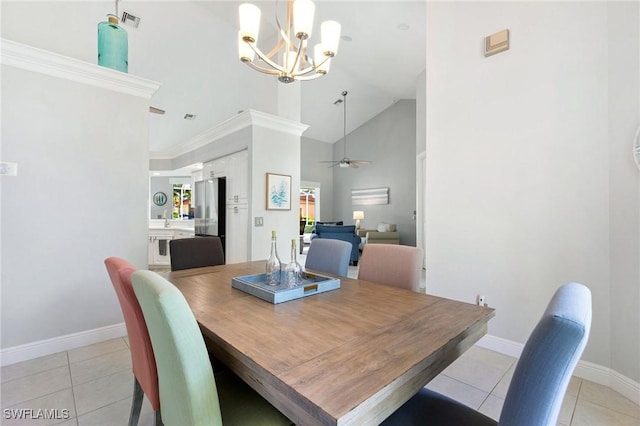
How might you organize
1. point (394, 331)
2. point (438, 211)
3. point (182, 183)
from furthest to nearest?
1. point (182, 183)
2. point (438, 211)
3. point (394, 331)

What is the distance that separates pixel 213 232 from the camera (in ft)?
15.1

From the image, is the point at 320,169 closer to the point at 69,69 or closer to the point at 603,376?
the point at 69,69

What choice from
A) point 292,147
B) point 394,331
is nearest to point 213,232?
point 292,147

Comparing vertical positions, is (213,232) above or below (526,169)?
below

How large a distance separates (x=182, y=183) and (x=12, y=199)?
5549 millimetres

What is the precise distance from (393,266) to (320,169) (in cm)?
819

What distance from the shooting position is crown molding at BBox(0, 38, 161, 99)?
2.24 meters

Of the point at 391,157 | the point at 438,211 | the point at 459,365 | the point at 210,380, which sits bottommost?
the point at 459,365

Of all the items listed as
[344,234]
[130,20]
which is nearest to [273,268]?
[130,20]

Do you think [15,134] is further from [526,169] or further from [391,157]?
[391,157]

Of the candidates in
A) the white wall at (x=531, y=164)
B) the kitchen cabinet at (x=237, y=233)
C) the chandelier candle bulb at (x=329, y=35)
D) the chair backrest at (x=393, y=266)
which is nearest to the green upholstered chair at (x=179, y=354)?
the chair backrest at (x=393, y=266)

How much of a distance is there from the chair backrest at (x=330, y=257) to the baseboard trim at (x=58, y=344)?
1.96m

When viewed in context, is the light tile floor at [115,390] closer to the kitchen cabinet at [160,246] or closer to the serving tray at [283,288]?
the serving tray at [283,288]

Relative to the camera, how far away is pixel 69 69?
8.11 feet
